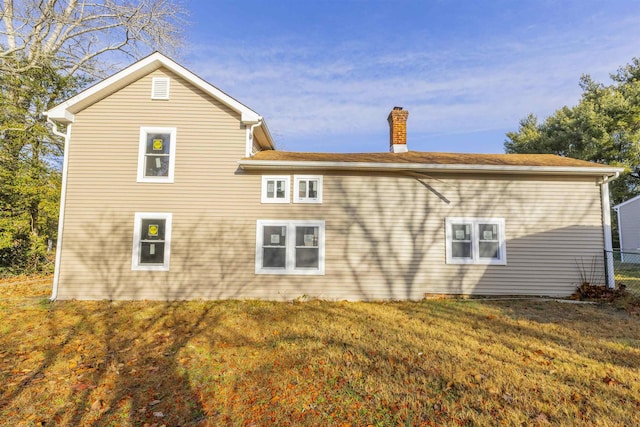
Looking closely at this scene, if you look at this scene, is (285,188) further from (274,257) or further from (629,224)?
(629,224)

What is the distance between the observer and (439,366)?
437 cm

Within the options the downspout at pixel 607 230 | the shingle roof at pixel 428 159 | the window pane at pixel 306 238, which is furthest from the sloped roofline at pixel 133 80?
the downspout at pixel 607 230

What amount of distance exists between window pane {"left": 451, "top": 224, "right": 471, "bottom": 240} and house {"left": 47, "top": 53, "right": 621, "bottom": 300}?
40mm

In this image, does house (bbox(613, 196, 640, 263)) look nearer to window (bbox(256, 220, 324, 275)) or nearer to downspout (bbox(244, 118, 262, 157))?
window (bbox(256, 220, 324, 275))

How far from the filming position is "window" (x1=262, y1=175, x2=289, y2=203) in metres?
9.00

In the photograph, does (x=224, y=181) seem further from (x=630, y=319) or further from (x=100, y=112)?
(x=630, y=319)

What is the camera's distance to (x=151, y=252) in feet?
28.8

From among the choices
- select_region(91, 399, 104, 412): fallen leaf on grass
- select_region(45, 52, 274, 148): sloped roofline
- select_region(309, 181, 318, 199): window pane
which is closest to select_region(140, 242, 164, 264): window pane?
select_region(45, 52, 274, 148): sloped roofline

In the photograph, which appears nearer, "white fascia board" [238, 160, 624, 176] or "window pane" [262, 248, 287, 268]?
"white fascia board" [238, 160, 624, 176]

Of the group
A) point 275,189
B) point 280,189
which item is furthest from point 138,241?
point 280,189

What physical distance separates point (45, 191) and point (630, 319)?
1889cm

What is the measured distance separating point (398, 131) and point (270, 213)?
225 inches

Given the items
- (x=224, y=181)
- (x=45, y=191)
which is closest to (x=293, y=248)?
(x=224, y=181)

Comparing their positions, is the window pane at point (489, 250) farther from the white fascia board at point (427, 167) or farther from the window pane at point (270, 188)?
the window pane at point (270, 188)
